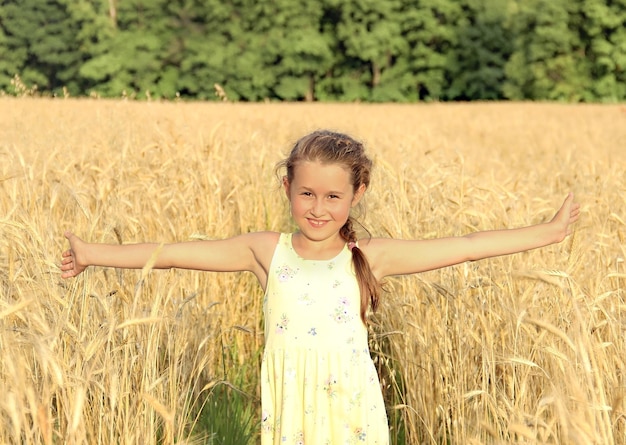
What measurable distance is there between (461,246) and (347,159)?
369mm

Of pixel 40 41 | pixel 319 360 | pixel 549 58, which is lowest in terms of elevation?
pixel 319 360

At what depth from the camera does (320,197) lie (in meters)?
2.03

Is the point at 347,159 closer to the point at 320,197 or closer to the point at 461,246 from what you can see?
the point at 320,197

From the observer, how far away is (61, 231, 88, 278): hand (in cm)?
198

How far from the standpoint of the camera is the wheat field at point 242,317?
5.46 ft

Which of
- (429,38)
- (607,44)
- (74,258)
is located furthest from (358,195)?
(429,38)

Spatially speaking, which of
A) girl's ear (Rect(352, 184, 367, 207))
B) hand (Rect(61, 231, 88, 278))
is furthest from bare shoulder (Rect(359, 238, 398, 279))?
hand (Rect(61, 231, 88, 278))

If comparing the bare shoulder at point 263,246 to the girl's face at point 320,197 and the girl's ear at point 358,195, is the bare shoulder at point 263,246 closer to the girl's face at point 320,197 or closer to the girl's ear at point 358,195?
the girl's face at point 320,197

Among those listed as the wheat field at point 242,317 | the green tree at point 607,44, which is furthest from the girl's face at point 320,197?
the green tree at point 607,44

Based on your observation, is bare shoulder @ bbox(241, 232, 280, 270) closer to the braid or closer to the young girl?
the young girl

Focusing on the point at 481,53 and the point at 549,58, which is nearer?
the point at 549,58

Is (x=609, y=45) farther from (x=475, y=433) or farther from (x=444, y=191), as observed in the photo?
→ (x=475, y=433)

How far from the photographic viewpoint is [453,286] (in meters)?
2.88

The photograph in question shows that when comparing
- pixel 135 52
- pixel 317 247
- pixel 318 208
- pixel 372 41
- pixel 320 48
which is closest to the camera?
pixel 318 208
